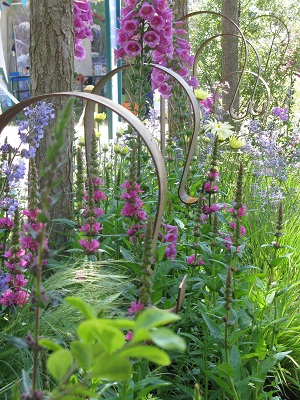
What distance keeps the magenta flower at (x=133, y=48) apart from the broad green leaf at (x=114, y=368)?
2.81m

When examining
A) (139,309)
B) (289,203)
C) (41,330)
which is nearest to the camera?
(139,309)

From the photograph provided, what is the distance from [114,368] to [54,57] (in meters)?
2.79

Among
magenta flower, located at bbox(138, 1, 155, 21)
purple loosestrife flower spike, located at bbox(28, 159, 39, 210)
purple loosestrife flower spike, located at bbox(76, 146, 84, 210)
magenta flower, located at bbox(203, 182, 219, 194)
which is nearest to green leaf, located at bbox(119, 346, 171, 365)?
purple loosestrife flower spike, located at bbox(28, 159, 39, 210)

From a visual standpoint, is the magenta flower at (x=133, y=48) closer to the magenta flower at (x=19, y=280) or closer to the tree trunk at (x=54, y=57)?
the tree trunk at (x=54, y=57)

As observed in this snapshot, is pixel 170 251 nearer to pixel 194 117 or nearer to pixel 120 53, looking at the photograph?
pixel 194 117

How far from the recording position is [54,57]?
3.02 meters

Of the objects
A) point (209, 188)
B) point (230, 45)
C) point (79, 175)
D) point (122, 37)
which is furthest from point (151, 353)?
point (230, 45)

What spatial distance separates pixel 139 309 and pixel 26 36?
25.2 ft

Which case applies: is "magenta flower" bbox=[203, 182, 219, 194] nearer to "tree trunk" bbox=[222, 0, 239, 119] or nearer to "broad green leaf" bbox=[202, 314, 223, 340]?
"broad green leaf" bbox=[202, 314, 223, 340]

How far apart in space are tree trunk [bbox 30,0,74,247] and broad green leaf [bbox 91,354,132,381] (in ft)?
8.46

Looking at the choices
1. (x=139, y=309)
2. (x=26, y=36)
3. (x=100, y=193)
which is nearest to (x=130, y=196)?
(x=100, y=193)

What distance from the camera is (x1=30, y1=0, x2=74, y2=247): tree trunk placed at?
2980 millimetres

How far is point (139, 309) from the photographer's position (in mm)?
1495

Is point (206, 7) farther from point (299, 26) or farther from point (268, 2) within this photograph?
point (299, 26)
